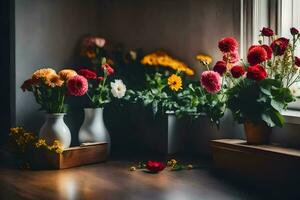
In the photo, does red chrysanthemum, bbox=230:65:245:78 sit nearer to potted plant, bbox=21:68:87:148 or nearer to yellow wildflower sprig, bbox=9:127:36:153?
potted plant, bbox=21:68:87:148

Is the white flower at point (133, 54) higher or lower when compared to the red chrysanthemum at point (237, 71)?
higher

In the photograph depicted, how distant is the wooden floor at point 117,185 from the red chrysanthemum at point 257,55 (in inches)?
18.8

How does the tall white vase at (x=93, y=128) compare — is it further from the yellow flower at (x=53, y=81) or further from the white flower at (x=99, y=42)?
the white flower at (x=99, y=42)

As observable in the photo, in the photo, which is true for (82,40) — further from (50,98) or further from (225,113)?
(225,113)

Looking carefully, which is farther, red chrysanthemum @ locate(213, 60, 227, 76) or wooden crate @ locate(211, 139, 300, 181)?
red chrysanthemum @ locate(213, 60, 227, 76)

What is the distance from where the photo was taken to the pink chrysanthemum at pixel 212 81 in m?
2.10

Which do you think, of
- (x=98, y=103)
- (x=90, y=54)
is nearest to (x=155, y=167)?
(x=98, y=103)

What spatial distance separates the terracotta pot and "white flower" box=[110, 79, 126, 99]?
0.69 metres

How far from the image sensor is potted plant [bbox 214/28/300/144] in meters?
1.98

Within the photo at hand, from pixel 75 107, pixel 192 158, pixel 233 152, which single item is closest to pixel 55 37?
pixel 75 107

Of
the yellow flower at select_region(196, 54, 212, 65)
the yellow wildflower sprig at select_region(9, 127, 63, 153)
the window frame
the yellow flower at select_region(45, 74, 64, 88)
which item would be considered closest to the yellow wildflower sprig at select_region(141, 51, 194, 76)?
the yellow flower at select_region(196, 54, 212, 65)

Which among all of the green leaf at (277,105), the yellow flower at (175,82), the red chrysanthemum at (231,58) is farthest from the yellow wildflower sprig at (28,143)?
the green leaf at (277,105)

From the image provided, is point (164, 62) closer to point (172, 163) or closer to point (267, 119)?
point (172, 163)

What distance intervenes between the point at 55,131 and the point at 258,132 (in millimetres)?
883
